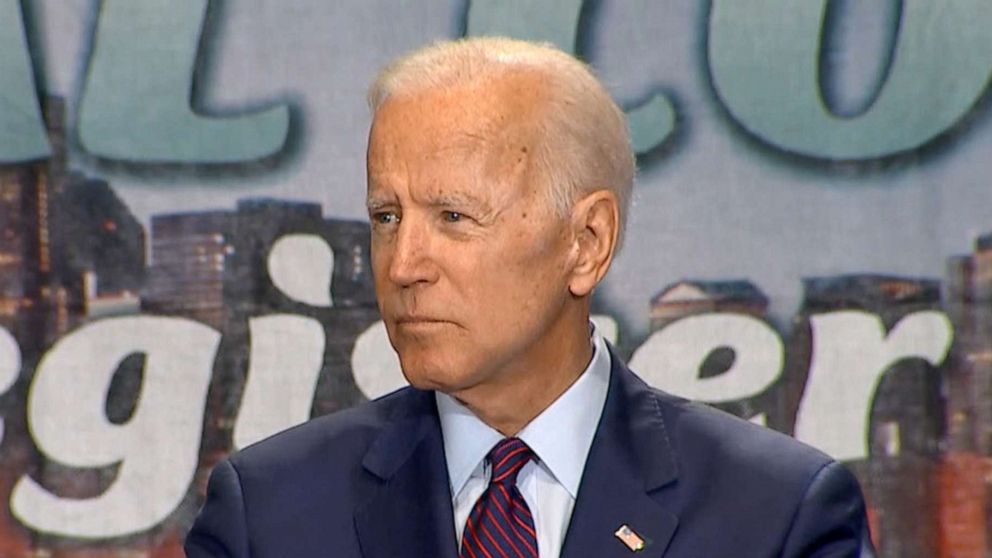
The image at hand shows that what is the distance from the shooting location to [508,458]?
5.24 feet

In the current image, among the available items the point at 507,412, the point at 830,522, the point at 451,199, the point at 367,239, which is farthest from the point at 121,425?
the point at 830,522

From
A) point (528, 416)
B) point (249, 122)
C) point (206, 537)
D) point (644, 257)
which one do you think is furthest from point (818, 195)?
point (206, 537)

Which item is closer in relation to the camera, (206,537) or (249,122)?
(206,537)

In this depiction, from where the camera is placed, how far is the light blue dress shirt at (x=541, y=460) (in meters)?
1.60

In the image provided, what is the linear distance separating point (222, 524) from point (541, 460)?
31 centimetres

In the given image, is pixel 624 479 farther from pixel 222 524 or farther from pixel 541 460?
pixel 222 524

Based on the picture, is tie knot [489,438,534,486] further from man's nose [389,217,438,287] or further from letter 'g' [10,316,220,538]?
letter 'g' [10,316,220,538]

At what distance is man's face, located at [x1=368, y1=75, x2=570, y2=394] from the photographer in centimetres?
150

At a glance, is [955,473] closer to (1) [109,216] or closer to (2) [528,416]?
(2) [528,416]

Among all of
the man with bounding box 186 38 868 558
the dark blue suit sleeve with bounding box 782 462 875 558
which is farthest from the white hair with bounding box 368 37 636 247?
the dark blue suit sleeve with bounding box 782 462 875 558

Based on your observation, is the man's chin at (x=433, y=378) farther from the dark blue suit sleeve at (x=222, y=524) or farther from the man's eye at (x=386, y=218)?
the dark blue suit sleeve at (x=222, y=524)

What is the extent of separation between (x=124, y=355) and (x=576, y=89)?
1.05 meters

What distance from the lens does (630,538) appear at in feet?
5.13

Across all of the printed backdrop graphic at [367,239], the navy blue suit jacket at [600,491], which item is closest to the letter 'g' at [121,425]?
the printed backdrop graphic at [367,239]
